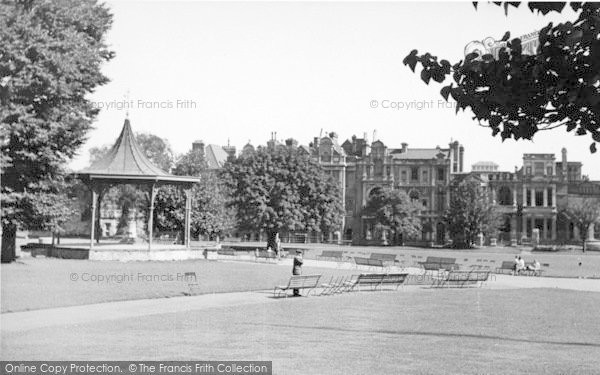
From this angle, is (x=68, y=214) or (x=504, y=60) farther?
(x=68, y=214)

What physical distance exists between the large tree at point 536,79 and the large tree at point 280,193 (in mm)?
45377

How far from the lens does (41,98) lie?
26141 millimetres

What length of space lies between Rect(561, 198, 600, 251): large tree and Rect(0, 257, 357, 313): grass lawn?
6015cm

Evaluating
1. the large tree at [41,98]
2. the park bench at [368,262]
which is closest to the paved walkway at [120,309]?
the large tree at [41,98]

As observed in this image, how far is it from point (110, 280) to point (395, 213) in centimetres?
6179

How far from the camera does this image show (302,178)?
182 feet

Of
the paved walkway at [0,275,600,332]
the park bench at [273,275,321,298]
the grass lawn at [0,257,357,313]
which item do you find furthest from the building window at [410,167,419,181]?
the park bench at [273,275,321,298]

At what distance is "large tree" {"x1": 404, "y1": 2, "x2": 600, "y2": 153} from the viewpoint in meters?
6.07

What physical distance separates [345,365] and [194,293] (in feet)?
39.0

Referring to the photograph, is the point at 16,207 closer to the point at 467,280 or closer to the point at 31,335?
the point at 31,335

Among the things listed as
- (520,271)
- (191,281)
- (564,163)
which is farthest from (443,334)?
(564,163)

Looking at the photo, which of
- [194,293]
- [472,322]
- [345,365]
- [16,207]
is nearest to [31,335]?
[345,365]

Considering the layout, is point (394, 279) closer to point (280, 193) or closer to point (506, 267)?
point (506, 267)

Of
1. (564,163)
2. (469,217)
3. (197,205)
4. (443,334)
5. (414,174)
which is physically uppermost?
(564,163)
